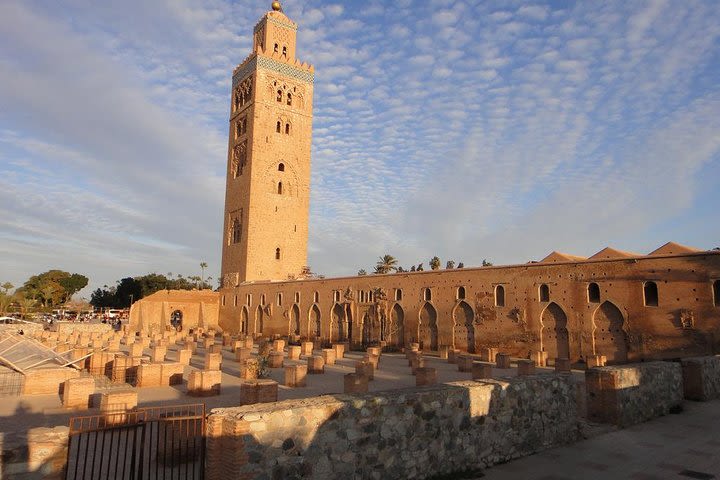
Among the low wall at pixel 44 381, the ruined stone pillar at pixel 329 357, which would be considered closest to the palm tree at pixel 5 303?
the ruined stone pillar at pixel 329 357

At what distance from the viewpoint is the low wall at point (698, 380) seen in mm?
9891

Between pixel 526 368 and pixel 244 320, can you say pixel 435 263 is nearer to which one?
pixel 244 320

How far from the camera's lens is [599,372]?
8.12 metres

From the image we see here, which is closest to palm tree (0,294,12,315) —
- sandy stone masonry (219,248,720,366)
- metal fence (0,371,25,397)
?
sandy stone masonry (219,248,720,366)

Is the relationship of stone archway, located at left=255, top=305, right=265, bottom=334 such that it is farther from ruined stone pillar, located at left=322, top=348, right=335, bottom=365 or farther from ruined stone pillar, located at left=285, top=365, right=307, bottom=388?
ruined stone pillar, located at left=285, top=365, right=307, bottom=388

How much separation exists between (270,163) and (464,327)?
70.3 feet

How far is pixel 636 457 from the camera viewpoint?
257 inches

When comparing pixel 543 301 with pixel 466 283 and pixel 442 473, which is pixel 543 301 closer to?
pixel 466 283

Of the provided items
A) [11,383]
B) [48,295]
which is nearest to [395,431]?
[11,383]

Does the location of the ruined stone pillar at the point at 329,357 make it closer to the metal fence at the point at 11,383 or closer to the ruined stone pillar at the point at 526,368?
the ruined stone pillar at the point at 526,368

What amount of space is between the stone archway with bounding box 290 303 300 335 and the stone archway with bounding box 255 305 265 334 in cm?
328

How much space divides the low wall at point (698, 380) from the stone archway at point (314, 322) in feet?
68.0

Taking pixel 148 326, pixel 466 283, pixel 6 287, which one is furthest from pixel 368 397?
pixel 6 287

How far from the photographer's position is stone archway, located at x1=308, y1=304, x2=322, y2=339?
94.7 feet
